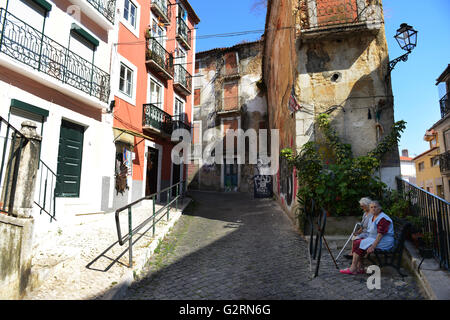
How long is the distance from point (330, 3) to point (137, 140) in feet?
26.7

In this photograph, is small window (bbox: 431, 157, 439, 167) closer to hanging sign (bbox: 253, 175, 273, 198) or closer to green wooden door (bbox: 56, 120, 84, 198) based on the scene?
hanging sign (bbox: 253, 175, 273, 198)

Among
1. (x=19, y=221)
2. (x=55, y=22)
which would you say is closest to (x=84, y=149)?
(x=55, y=22)

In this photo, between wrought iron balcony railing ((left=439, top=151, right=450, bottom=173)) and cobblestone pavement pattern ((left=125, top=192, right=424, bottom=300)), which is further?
wrought iron balcony railing ((left=439, top=151, right=450, bottom=173))

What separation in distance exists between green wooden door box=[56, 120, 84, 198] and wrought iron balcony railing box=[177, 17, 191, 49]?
8.97 meters

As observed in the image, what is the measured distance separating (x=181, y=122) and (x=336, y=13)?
28.3 feet

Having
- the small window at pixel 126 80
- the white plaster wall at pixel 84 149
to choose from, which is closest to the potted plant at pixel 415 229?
the white plaster wall at pixel 84 149

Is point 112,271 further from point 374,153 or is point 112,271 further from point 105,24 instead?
point 105,24

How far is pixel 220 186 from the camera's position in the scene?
862 inches

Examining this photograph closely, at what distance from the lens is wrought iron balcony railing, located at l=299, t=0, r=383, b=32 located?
295 inches

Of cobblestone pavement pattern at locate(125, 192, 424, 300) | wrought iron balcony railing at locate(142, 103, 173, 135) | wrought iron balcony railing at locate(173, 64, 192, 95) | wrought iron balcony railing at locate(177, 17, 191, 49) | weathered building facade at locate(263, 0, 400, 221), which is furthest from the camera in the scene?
wrought iron balcony railing at locate(177, 17, 191, 49)

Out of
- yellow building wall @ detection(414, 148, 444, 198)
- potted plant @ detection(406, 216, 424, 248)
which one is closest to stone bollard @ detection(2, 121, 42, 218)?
potted plant @ detection(406, 216, 424, 248)

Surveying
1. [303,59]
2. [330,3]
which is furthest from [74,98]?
[330,3]

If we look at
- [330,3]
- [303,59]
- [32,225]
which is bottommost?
[32,225]

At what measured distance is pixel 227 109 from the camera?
73.7ft
